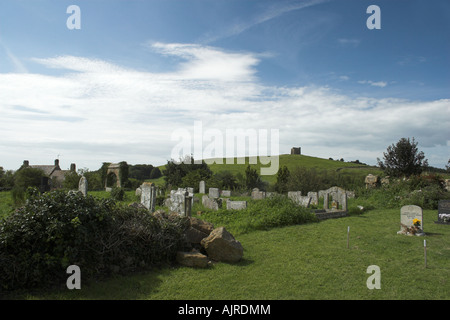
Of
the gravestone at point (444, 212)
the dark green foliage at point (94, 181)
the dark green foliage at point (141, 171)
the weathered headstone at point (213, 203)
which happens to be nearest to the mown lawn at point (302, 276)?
the gravestone at point (444, 212)

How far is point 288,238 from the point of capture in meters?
11.3

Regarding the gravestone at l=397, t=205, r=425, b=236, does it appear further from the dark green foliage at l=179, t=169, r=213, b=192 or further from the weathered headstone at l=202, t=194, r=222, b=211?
the dark green foliage at l=179, t=169, r=213, b=192

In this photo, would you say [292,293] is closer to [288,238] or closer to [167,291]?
[167,291]

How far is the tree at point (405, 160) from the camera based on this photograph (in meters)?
28.7

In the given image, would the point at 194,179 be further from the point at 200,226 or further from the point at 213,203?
the point at 200,226

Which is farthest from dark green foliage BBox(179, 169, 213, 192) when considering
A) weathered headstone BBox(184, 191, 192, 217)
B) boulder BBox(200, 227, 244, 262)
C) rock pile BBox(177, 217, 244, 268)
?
boulder BBox(200, 227, 244, 262)

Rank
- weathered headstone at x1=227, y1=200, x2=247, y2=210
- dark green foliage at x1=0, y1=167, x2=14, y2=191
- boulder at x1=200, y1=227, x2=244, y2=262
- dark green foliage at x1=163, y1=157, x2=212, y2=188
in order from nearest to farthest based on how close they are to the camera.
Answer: boulder at x1=200, y1=227, x2=244, y2=262
weathered headstone at x1=227, y1=200, x2=247, y2=210
dark green foliage at x1=0, y1=167, x2=14, y2=191
dark green foliage at x1=163, y1=157, x2=212, y2=188

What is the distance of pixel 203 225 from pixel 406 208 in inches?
339

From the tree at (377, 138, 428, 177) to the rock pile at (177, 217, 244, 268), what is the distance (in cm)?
2646

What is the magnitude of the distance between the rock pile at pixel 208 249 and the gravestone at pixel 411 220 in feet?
25.1

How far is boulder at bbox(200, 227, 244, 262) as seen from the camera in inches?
323

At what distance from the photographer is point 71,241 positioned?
6375 mm
